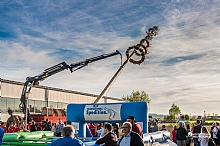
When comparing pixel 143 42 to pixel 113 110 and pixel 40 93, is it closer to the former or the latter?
pixel 113 110

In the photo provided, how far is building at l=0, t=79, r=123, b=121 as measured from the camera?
3183 centimetres

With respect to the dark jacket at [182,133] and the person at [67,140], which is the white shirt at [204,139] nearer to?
the dark jacket at [182,133]

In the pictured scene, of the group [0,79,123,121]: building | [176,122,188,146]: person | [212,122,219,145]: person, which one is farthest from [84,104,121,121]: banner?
[0,79,123,121]: building

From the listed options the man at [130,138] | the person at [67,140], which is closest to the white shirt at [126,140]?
the man at [130,138]

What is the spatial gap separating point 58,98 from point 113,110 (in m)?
28.5

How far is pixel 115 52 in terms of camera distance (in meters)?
28.6

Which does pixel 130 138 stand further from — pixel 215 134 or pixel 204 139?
pixel 215 134

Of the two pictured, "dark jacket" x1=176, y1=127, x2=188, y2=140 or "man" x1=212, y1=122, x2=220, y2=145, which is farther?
"man" x1=212, y1=122, x2=220, y2=145

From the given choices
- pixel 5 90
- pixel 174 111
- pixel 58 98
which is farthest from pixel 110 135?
pixel 174 111

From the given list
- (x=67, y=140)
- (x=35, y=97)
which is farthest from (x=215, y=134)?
(x=35, y=97)

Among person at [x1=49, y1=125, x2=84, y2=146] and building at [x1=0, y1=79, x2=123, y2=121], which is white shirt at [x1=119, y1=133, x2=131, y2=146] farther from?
building at [x1=0, y1=79, x2=123, y2=121]

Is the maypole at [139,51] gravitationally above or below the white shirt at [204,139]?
above

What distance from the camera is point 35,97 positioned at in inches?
1444

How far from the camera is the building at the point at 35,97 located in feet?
104
